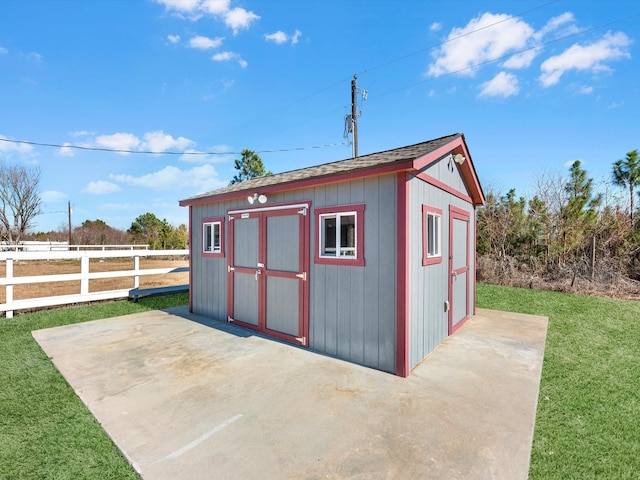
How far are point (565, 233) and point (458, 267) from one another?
7.10 meters

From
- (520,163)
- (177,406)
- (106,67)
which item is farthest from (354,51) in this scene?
(177,406)

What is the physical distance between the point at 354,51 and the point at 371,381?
11.3 meters

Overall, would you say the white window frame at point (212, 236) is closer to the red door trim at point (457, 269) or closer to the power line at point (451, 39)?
the red door trim at point (457, 269)

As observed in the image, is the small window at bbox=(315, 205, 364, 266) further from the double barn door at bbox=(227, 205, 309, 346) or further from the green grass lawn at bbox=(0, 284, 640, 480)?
the green grass lawn at bbox=(0, 284, 640, 480)

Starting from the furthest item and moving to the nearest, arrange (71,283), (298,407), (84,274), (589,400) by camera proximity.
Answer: (71,283), (84,274), (589,400), (298,407)

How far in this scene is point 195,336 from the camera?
4945 mm

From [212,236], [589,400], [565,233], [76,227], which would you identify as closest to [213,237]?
[212,236]

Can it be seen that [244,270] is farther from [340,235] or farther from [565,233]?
[565,233]

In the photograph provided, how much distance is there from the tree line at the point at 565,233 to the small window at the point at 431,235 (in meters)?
6.97

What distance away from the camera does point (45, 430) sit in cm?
240

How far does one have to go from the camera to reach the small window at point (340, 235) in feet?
12.8

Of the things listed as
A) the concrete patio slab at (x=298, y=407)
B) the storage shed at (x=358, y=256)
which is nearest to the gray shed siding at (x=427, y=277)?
the storage shed at (x=358, y=256)

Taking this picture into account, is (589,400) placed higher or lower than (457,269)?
lower

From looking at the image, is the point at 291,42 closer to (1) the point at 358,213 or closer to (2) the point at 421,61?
(2) the point at 421,61
